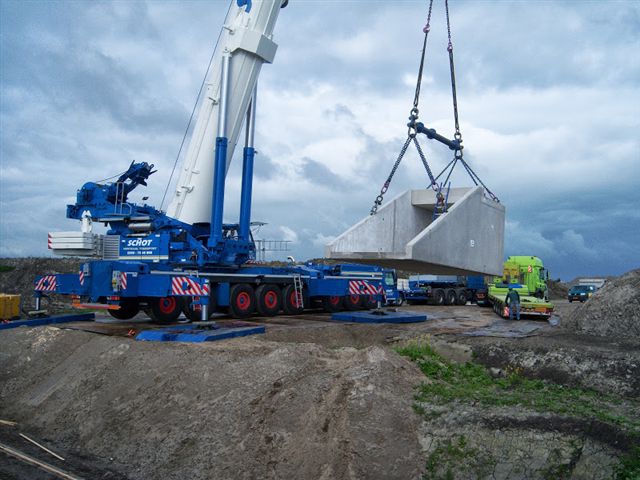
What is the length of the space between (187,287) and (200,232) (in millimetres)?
2791

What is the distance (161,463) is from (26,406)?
3173mm

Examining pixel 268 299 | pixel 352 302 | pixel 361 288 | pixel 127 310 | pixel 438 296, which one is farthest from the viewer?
pixel 438 296

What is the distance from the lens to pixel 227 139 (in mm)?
13656

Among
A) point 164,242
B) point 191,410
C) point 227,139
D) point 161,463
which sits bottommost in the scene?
point 161,463

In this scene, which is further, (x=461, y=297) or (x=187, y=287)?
(x=461, y=297)

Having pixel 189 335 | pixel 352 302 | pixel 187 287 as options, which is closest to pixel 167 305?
pixel 187 287

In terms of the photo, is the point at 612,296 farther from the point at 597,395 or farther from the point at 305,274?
the point at 305,274

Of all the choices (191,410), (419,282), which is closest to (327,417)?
(191,410)

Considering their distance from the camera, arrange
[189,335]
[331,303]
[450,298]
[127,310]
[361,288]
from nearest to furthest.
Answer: [189,335], [127,310], [331,303], [361,288], [450,298]

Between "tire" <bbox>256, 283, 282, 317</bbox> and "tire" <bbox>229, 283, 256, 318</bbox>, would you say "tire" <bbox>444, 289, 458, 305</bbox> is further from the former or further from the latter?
"tire" <bbox>229, 283, 256, 318</bbox>

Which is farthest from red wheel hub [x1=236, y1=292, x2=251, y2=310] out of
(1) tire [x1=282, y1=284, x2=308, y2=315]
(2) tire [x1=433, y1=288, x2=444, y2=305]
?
(2) tire [x1=433, y1=288, x2=444, y2=305]

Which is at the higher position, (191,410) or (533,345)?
(533,345)

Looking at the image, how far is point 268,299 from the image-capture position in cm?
1459

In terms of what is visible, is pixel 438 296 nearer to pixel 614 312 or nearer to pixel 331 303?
pixel 331 303
